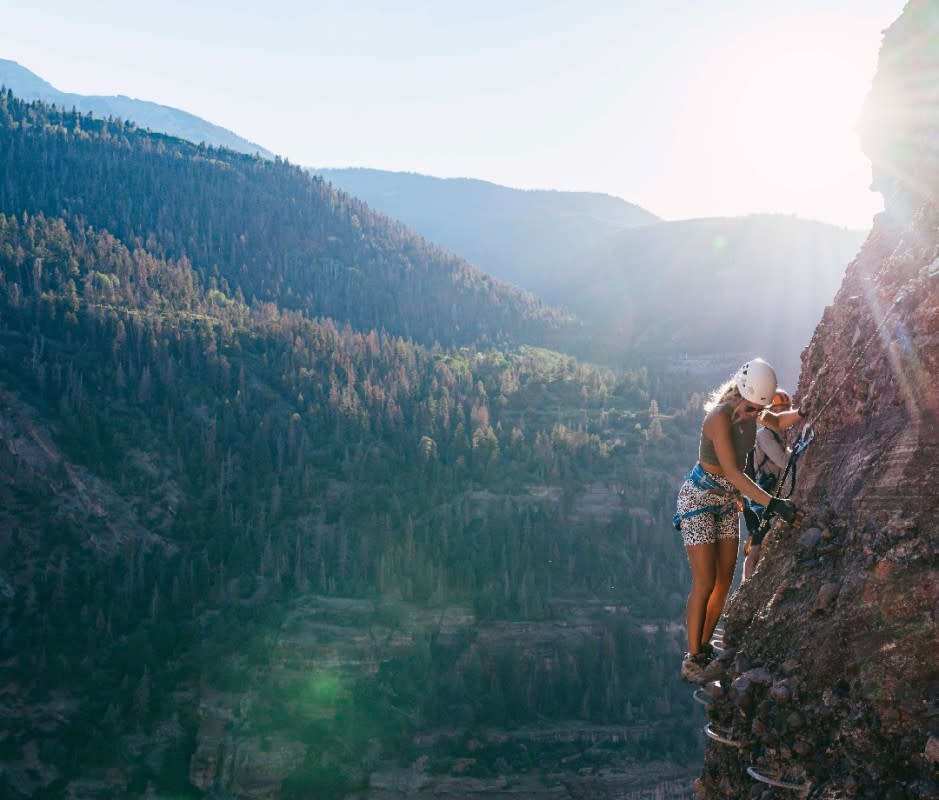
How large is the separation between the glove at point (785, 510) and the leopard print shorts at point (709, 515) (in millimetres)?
560

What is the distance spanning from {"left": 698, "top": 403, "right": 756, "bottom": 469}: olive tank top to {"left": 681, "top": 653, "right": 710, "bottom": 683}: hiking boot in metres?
1.75

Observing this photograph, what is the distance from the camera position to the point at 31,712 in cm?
7088

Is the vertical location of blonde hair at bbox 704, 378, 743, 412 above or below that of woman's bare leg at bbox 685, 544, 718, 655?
above

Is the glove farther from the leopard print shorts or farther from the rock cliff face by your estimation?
the leopard print shorts

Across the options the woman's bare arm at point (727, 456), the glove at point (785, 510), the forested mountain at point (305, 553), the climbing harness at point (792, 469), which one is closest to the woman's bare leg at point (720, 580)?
the climbing harness at point (792, 469)

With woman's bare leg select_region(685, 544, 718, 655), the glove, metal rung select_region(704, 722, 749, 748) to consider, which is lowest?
metal rung select_region(704, 722, 749, 748)

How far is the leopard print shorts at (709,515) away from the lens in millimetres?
8570

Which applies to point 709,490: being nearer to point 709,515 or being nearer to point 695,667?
point 709,515

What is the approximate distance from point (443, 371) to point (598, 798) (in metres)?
57.6

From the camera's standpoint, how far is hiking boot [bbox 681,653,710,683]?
833 cm

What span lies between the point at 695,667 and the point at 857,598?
188 cm

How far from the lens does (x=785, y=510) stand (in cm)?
793

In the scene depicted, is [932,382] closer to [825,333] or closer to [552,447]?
[825,333]

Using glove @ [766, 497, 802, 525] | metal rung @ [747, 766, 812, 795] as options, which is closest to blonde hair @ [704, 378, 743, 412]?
glove @ [766, 497, 802, 525]
